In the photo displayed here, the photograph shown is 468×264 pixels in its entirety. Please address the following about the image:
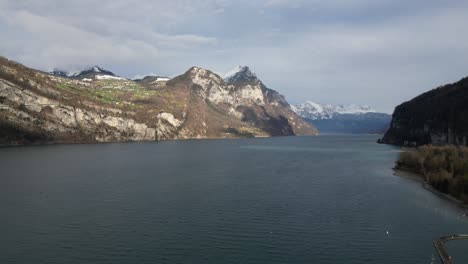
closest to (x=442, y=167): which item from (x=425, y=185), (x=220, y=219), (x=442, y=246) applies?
(x=425, y=185)

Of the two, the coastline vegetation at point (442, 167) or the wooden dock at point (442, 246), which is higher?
the coastline vegetation at point (442, 167)

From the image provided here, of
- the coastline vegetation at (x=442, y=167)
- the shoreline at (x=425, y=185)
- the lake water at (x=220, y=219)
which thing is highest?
the coastline vegetation at (x=442, y=167)

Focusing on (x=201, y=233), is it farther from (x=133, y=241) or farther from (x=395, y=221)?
(x=395, y=221)

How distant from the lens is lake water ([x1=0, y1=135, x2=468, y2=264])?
177 ft

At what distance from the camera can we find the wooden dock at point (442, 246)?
170 ft

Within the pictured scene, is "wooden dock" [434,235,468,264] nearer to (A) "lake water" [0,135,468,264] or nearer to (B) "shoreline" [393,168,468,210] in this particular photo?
(A) "lake water" [0,135,468,264]

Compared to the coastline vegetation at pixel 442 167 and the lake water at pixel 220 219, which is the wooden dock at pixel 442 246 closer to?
the lake water at pixel 220 219

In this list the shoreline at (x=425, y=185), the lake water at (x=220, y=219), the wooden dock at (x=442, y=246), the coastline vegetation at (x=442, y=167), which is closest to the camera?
the wooden dock at (x=442, y=246)

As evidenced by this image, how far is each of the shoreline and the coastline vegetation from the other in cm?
85

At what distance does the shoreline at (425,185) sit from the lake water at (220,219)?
2.40m

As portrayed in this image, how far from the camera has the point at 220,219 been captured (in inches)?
2810

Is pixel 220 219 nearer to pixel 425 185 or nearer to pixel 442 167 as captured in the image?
pixel 425 185

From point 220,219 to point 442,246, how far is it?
34906mm

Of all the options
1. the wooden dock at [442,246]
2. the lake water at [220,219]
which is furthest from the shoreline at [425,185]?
the wooden dock at [442,246]
